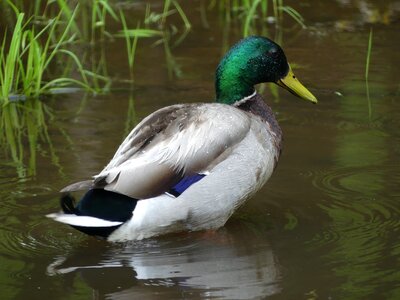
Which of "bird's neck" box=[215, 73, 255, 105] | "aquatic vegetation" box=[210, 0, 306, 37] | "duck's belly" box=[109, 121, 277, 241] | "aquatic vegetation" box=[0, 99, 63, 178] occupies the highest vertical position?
"bird's neck" box=[215, 73, 255, 105]

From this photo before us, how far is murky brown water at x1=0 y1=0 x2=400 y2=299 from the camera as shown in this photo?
180 inches

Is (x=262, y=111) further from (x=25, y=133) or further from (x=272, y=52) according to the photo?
(x=25, y=133)

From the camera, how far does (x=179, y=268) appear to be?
15.6ft

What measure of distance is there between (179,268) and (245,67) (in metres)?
1.32

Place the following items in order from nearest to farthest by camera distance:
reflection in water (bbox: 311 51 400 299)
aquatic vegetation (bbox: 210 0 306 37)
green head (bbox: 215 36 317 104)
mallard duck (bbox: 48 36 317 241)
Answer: reflection in water (bbox: 311 51 400 299), mallard duck (bbox: 48 36 317 241), green head (bbox: 215 36 317 104), aquatic vegetation (bbox: 210 0 306 37)

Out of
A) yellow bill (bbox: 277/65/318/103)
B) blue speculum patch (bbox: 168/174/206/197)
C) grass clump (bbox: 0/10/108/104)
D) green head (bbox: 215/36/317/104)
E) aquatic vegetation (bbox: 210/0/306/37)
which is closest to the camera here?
blue speculum patch (bbox: 168/174/206/197)

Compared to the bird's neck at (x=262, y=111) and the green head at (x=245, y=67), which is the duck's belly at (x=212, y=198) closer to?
the bird's neck at (x=262, y=111)

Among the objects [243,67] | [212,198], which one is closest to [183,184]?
[212,198]

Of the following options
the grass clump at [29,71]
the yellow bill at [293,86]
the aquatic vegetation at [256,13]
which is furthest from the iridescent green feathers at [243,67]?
the aquatic vegetation at [256,13]

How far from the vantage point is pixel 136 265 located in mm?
4809

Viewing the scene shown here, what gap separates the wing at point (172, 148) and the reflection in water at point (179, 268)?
0.92 feet

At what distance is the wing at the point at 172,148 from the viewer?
4902 millimetres

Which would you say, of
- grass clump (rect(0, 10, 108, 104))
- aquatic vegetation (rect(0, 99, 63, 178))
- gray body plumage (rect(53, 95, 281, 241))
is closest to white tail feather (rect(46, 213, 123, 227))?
gray body plumage (rect(53, 95, 281, 241))

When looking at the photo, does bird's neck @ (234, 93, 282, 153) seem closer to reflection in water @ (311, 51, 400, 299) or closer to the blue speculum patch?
reflection in water @ (311, 51, 400, 299)
